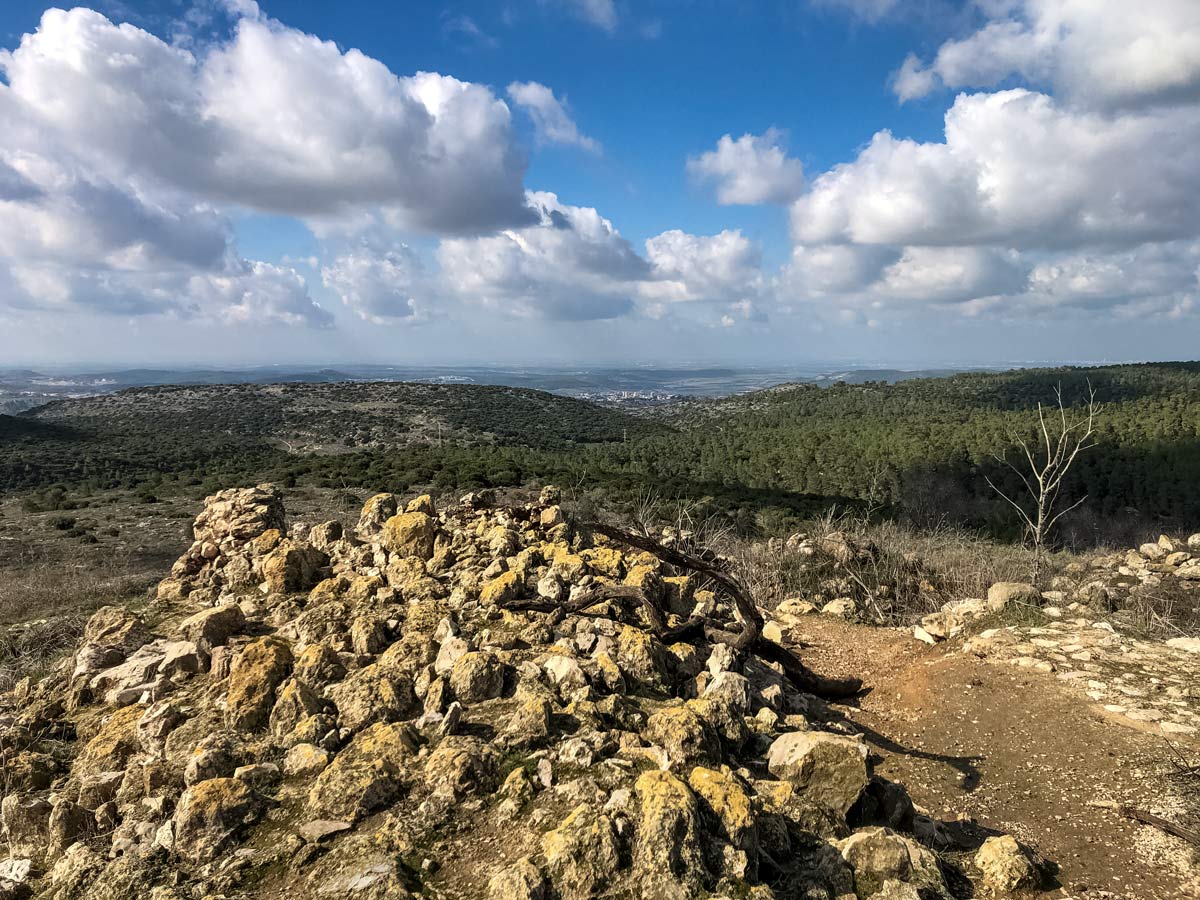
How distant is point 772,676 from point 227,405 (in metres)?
108

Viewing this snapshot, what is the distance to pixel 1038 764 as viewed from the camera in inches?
232

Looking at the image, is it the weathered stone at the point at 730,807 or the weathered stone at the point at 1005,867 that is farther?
the weathered stone at the point at 1005,867

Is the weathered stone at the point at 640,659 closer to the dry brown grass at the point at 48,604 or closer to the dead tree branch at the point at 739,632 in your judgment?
the dead tree branch at the point at 739,632

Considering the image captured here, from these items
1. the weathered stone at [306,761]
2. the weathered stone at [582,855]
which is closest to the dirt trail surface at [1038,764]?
the weathered stone at [582,855]

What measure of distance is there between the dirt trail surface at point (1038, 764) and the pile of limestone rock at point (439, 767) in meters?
1.04

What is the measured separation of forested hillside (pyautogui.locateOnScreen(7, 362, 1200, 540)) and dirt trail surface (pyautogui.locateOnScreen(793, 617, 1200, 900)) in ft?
65.6

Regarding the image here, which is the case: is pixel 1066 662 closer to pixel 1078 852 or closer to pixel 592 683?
pixel 1078 852

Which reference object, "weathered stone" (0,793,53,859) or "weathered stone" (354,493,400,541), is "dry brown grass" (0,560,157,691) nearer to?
"weathered stone" (354,493,400,541)

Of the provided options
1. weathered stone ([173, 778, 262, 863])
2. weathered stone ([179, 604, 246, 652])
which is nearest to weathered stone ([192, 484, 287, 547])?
weathered stone ([179, 604, 246, 652])

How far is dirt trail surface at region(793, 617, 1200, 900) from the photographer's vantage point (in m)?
4.32

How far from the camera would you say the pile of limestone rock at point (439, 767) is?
9.57 feet

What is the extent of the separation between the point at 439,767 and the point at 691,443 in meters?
67.8

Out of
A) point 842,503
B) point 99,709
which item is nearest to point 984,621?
point 99,709

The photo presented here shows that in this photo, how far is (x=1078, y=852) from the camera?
4449mm
